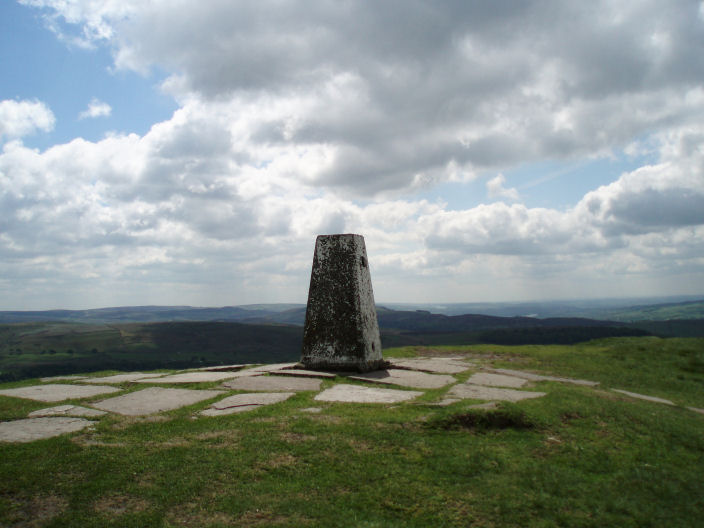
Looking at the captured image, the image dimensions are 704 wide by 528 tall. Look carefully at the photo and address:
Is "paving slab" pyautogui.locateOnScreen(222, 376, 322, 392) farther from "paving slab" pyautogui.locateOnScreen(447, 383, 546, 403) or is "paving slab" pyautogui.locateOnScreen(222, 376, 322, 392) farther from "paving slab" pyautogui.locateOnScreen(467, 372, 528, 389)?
"paving slab" pyautogui.locateOnScreen(467, 372, 528, 389)

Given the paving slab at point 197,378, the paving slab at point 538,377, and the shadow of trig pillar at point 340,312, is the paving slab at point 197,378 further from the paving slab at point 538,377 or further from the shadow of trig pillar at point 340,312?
the paving slab at point 538,377

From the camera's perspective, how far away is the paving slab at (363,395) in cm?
783

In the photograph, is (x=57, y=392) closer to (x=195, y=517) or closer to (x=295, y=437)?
(x=295, y=437)

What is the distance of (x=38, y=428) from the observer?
18.8 feet

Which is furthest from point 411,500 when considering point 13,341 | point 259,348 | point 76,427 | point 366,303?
point 13,341

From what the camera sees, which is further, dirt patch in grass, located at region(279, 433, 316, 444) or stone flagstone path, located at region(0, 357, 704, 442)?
stone flagstone path, located at region(0, 357, 704, 442)

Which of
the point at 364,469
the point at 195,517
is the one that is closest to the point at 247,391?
the point at 364,469

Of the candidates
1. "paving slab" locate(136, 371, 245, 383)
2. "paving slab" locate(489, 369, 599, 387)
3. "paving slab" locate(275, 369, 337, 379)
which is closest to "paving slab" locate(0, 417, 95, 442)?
"paving slab" locate(136, 371, 245, 383)

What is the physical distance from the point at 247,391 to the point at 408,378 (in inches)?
146

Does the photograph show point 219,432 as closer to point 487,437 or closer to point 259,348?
point 487,437

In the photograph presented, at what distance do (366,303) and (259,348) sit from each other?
137 metres

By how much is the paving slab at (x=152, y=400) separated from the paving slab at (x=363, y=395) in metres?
2.07

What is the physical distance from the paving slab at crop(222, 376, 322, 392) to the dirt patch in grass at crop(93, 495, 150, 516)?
4428 mm

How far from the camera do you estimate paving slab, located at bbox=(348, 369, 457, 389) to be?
9.46 m
